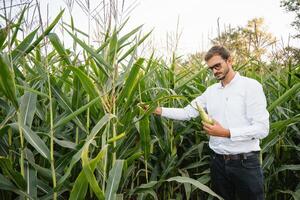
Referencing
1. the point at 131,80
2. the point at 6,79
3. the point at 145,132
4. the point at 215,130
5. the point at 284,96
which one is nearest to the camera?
the point at 6,79

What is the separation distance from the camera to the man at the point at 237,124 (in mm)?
2410

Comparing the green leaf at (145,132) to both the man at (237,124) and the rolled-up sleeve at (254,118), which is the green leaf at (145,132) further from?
the rolled-up sleeve at (254,118)

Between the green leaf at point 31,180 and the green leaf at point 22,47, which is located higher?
the green leaf at point 22,47

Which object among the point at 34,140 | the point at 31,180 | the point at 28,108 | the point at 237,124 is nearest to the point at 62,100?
the point at 28,108

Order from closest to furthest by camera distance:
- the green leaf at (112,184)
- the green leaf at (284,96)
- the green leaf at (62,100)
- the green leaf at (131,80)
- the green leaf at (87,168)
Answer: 1. the green leaf at (87,168)
2. the green leaf at (112,184)
3. the green leaf at (131,80)
4. the green leaf at (62,100)
5. the green leaf at (284,96)

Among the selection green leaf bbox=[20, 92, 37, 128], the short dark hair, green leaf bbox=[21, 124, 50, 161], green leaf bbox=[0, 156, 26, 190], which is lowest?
green leaf bbox=[0, 156, 26, 190]

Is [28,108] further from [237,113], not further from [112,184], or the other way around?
[237,113]

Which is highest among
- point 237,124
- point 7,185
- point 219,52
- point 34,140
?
point 219,52

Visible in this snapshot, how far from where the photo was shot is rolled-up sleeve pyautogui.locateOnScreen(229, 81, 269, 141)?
2.38 metres

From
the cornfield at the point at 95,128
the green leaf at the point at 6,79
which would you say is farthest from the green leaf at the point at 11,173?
the green leaf at the point at 6,79

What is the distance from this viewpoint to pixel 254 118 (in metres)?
2.41

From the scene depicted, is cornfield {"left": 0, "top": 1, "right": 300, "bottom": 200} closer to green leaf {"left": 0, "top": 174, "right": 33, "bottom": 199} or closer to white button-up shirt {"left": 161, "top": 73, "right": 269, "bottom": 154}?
green leaf {"left": 0, "top": 174, "right": 33, "bottom": 199}

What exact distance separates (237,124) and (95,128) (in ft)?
4.17

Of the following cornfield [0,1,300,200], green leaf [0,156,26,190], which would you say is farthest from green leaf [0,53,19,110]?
green leaf [0,156,26,190]
